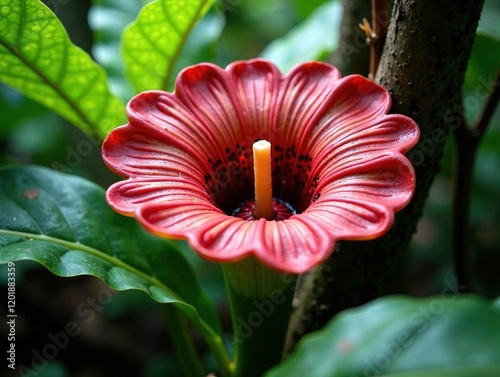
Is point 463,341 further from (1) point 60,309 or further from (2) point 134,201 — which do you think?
(1) point 60,309

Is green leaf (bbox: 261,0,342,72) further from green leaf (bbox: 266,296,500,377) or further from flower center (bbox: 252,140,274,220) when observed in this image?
green leaf (bbox: 266,296,500,377)

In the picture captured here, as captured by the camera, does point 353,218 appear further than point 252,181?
No

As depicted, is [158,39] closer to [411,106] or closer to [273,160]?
[273,160]

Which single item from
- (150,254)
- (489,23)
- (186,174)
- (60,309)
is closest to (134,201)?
(186,174)

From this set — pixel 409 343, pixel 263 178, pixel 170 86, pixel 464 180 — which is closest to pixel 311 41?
pixel 170 86

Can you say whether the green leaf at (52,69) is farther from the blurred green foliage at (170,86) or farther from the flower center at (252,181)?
the flower center at (252,181)

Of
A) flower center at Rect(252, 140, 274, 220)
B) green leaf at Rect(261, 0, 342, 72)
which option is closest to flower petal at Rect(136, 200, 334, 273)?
flower center at Rect(252, 140, 274, 220)
